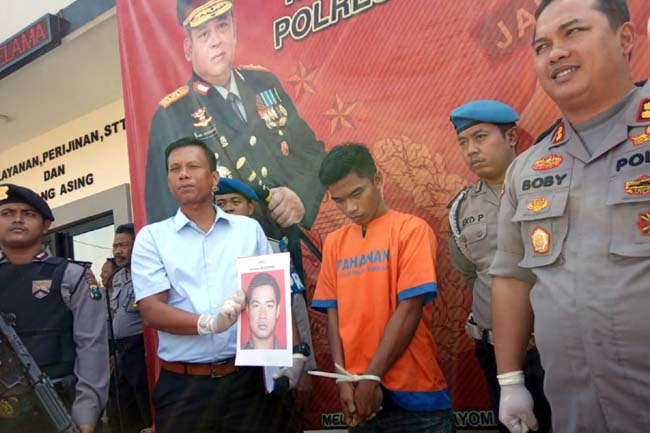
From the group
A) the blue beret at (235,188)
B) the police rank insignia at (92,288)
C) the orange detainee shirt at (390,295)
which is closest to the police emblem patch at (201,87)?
the blue beret at (235,188)

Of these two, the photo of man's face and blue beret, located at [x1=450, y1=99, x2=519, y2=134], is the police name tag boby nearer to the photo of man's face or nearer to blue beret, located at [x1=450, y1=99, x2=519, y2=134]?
the photo of man's face

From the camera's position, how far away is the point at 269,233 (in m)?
Result: 2.87

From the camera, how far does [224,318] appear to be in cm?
191

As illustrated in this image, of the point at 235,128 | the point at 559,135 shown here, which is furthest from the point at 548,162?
Result: the point at 235,128

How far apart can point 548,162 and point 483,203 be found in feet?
2.02

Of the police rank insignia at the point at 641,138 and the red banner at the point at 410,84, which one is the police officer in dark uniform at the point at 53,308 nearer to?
the red banner at the point at 410,84

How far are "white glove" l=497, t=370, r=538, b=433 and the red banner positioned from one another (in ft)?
2.49

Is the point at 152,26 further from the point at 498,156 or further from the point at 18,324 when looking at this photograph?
the point at 498,156

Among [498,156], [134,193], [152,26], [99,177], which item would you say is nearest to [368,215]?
[498,156]

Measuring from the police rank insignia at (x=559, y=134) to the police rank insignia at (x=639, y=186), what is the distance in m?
0.23

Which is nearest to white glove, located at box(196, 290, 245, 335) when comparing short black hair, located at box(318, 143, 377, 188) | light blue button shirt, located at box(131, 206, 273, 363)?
light blue button shirt, located at box(131, 206, 273, 363)

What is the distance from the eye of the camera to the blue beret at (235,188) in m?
2.83

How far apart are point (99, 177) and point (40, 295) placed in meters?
2.84

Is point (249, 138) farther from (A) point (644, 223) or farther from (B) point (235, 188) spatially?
(A) point (644, 223)
